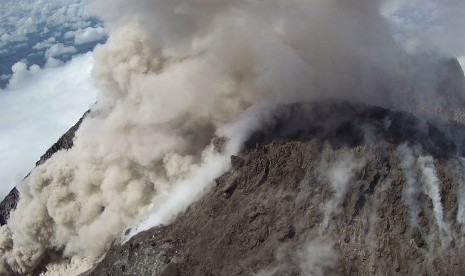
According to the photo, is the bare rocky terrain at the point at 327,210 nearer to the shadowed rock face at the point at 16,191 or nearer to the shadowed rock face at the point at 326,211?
the shadowed rock face at the point at 326,211

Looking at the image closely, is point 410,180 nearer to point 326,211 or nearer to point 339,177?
point 339,177

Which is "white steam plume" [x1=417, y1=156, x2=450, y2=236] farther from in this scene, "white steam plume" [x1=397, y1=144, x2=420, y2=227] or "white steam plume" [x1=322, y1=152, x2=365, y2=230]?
"white steam plume" [x1=322, y1=152, x2=365, y2=230]

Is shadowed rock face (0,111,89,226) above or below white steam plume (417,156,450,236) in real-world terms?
below

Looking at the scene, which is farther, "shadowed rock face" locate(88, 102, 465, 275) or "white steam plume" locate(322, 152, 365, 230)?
"white steam plume" locate(322, 152, 365, 230)

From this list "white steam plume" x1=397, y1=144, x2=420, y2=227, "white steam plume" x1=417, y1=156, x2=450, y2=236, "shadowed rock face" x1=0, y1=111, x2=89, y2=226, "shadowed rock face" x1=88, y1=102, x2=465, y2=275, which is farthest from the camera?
"shadowed rock face" x1=0, y1=111, x2=89, y2=226

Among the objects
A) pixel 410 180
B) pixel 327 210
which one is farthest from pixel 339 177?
pixel 410 180

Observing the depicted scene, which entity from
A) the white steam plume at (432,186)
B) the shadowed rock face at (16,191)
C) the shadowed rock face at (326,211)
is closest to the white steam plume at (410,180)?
the shadowed rock face at (326,211)

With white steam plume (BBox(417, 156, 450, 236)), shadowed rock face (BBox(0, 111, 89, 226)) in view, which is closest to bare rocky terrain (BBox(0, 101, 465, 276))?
white steam plume (BBox(417, 156, 450, 236))

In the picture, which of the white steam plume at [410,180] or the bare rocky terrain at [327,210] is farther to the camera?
the white steam plume at [410,180]

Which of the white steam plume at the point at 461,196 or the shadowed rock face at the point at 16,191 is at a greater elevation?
the white steam plume at the point at 461,196

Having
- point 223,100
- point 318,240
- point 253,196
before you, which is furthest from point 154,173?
point 318,240
